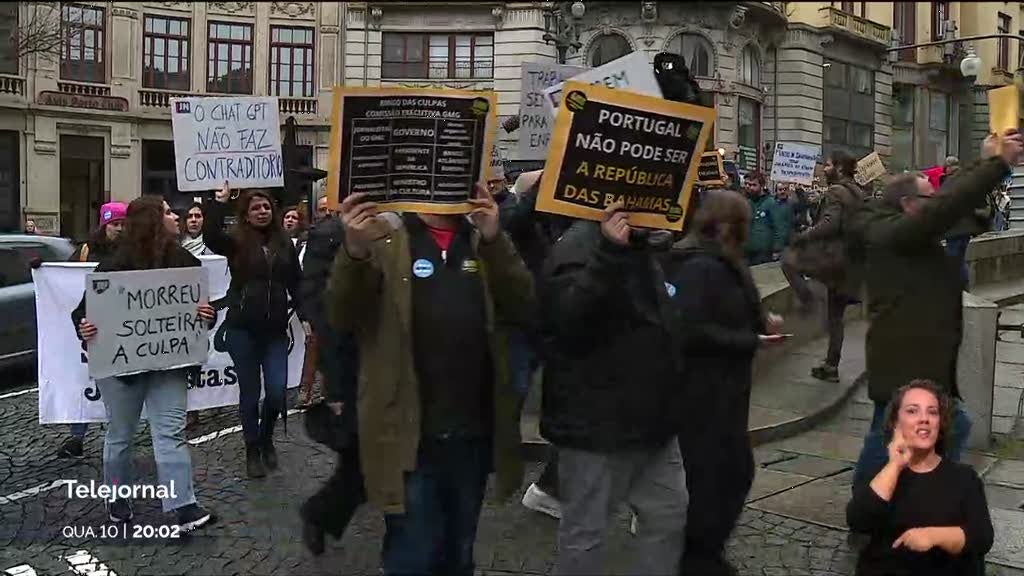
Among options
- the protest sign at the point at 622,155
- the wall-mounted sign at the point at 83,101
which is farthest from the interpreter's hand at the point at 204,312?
the wall-mounted sign at the point at 83,101

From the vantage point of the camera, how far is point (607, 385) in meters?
3.71

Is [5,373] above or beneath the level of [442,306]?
beneath

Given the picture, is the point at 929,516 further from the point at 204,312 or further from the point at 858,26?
the point at 858,26

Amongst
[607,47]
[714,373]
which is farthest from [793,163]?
[607,47]

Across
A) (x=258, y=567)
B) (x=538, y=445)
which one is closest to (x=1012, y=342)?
(x=538, y=445)

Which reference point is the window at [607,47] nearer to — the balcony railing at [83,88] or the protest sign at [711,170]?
the balcony railing at [83,88]

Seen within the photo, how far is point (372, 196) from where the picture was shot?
11.6ft

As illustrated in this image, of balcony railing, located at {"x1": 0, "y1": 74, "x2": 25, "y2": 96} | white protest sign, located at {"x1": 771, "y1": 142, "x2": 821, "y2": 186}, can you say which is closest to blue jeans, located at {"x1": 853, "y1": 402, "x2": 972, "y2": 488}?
white protest sign, located at {"x1": 771, "y1": 142, "x2": 821, "y2": 186}

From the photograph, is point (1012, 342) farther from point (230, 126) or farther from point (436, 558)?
point (436, 558)

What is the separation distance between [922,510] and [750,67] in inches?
1348

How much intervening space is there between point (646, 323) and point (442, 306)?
730 millimetres

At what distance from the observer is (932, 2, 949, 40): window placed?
128 feet

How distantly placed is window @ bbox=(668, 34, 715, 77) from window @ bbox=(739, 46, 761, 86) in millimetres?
1590

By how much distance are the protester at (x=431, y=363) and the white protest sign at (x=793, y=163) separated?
1386cm
